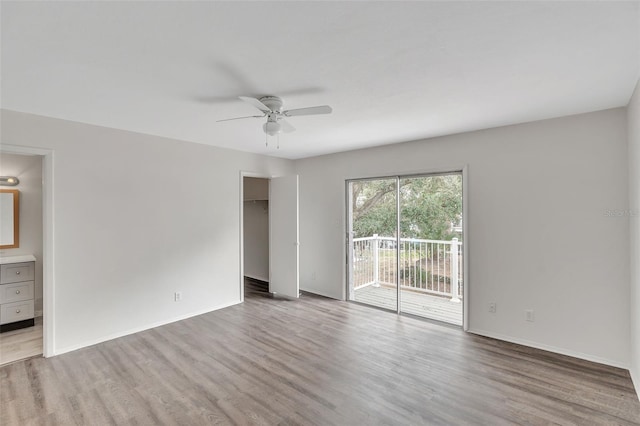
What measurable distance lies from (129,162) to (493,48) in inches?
150

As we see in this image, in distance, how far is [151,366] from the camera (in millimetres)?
2775

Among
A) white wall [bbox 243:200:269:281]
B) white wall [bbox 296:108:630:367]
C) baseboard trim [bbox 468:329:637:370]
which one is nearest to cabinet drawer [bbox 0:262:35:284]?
white wall [bbox 243:200:269:281]

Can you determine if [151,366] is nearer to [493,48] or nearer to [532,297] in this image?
[493,48]

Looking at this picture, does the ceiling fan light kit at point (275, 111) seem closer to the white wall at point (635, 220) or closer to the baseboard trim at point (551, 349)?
the white wall at point (635, 220)

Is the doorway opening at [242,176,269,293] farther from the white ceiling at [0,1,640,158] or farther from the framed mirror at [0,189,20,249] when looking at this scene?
the framed mirror at [0,189,20,249]

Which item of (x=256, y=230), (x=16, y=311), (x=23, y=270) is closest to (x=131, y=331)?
(x=16, y=311)

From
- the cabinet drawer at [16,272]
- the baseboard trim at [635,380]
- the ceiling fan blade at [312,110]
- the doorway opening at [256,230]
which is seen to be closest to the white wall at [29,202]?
the cabinet drawer at [16,272]

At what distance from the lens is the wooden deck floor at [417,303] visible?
4069 millimetres

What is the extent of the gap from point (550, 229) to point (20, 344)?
19.4ft

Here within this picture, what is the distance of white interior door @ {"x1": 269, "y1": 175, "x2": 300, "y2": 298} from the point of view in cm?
478

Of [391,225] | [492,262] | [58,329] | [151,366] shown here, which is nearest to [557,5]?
[492,262]

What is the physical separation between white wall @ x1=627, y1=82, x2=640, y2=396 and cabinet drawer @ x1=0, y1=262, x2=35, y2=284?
6.41 m

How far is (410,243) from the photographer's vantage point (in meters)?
4.35

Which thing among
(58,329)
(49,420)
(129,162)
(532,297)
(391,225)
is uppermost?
(129,162)
